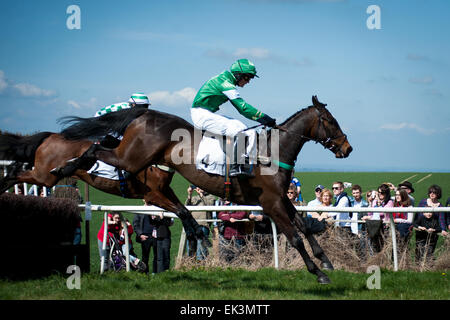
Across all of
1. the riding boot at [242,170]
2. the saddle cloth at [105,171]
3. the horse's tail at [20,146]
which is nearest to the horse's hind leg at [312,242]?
the riding boot at [242,170]

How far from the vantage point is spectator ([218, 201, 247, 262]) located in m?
7.74

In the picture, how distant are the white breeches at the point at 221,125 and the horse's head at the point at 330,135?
84cm

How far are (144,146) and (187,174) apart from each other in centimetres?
61

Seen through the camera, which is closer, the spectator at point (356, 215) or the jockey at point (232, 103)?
the jockey at point (232, 103)

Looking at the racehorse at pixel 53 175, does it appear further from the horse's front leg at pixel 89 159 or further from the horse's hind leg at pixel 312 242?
the horse's hind leg at pixel 312 242

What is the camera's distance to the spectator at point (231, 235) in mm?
7742

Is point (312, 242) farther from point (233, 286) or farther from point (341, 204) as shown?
point (341, 204)

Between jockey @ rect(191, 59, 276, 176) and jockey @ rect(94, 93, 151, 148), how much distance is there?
1.19m

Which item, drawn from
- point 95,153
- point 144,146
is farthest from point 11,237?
point 144,146

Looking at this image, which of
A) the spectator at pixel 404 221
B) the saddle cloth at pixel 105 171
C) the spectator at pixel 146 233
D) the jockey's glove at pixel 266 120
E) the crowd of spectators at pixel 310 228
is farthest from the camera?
the spectator at pixel 146 233

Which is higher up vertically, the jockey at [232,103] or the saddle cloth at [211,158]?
the jockey at [232,103]

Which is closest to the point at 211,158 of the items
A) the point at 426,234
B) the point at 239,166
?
the point at 239,166

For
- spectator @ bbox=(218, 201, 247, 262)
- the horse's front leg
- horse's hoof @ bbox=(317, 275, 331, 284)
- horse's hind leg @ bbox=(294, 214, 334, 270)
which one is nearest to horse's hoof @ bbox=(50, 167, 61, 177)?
the horse's front leg
